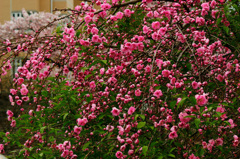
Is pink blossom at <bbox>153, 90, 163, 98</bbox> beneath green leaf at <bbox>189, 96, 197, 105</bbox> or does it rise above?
beneath

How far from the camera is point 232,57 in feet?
9.55

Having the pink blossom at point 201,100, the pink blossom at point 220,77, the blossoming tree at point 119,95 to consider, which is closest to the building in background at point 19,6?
the blossoming tree at point 119,95

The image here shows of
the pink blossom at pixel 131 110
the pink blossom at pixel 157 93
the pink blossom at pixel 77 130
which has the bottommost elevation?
the pink blossom at pixel 77 130

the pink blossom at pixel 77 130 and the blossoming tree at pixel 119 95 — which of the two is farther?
the pink blossom at pixel 77 130

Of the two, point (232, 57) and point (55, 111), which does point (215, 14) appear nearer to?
point (232, 57)

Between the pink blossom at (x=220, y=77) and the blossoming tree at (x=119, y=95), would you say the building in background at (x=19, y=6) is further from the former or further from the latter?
the pink blossom at (x=220, y=77)

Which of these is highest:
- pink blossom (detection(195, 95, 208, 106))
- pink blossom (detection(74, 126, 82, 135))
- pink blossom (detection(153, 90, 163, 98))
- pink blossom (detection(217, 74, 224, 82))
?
pink blossom (detection(195, 95, 208, 106))

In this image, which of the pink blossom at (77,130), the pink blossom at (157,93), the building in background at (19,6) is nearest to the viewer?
the pink blossom at (157,93)

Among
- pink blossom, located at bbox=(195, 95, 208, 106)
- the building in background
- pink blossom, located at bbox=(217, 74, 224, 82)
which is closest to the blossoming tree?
pink blossom, located at bbox=(217, 74, 224, 82)

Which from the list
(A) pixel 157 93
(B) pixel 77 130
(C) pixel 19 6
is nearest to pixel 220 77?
(A) pixel 157 93

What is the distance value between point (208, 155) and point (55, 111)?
4.71 feet

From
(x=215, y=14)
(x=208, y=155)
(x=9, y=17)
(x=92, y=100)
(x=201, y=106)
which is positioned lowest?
(x=9, y=17)

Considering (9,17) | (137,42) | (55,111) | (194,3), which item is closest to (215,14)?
(194,3)

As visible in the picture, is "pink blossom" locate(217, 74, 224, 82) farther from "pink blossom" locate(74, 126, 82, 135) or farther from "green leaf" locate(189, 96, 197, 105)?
"pink blossom" locate(74, 126, 82, 135)
